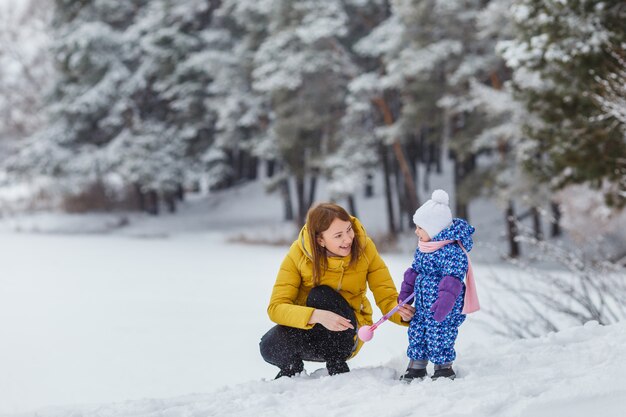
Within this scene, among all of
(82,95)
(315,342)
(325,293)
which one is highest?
(82,95)

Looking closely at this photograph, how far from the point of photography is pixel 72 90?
2302 centimetres

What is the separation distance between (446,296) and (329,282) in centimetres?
72

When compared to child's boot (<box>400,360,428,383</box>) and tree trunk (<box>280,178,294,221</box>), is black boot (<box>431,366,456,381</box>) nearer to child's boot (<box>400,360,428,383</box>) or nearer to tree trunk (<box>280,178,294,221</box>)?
child's boot (<box>400,360,428,383</box>)

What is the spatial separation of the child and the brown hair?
41cm

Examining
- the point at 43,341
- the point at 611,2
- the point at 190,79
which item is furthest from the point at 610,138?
the point at 190,79

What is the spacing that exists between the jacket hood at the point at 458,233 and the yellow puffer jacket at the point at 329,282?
1.60 ft

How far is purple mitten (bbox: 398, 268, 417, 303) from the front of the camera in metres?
3.52

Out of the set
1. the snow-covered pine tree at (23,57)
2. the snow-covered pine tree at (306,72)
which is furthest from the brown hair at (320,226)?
the snow-covered pine tree at (23,57)

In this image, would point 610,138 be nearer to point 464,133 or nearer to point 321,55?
point 464,133

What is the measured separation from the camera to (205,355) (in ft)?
20.6

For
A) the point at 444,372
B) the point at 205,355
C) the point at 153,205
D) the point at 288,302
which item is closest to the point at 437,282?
the point at 444,372

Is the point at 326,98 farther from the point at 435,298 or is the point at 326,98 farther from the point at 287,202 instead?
the point at 435,298

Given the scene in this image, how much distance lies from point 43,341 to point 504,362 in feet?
16.4

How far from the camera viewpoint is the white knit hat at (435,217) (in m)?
3.38
